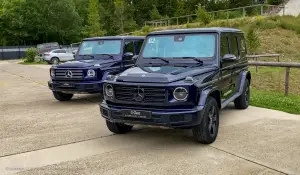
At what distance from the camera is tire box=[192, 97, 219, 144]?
211 inches

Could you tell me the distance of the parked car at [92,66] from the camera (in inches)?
356

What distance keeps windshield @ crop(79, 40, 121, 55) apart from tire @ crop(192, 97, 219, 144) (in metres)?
4.65

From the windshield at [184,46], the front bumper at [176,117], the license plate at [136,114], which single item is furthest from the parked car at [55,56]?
the front bumper at [176,117]

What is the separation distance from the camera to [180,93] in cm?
516

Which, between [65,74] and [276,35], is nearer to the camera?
[65,74]

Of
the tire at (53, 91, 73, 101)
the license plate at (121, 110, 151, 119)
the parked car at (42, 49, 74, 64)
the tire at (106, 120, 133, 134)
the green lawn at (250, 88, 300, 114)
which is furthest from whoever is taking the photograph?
the parked car at (42, 49, 74, 64)

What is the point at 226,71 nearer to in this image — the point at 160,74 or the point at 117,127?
the point at 160,74

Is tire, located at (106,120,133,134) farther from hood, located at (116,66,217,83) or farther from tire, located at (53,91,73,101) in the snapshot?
tire, located at (53,91,73,101)

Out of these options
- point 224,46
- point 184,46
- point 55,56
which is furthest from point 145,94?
point 55,56

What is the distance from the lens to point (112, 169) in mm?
4711

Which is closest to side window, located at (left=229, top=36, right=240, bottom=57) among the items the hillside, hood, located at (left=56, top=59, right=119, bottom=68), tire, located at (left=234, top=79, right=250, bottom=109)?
tire, located at (left=234, top=79, right=250, bottom=109)

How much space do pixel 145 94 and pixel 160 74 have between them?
405 millimetres

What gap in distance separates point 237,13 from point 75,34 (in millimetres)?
33761

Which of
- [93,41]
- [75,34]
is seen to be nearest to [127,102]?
[93,41]
